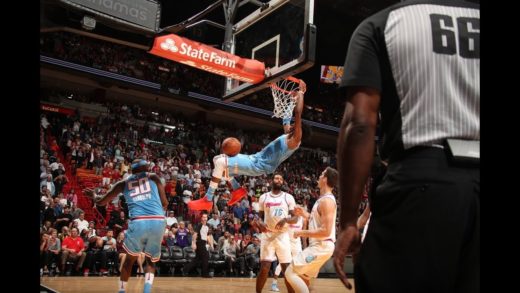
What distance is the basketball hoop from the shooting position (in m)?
8.32

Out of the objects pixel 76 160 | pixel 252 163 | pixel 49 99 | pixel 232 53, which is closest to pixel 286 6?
pixel 232 53

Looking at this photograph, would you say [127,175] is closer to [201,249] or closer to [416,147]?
[201,249]

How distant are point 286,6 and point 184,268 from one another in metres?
8.25

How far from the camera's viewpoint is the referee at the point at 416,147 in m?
1.58

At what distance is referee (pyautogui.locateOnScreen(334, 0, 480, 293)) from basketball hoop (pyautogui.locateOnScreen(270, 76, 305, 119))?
6117mm

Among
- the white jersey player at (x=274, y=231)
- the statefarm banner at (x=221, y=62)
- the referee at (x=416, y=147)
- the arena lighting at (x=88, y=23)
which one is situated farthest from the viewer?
the white jersey player at (x=274, y=231)

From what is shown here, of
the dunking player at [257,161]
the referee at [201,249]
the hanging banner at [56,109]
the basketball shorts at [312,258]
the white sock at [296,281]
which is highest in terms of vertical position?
the hanging banner at [56,109]

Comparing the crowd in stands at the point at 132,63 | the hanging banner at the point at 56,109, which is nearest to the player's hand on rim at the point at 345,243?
the crowd in stands at the point at 132,63

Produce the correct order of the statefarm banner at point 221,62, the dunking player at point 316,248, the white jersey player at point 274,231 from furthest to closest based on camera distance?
the white jersey player at point 274,231 → the statefarm banner at point 221,62 → the dunking player at point 316,248

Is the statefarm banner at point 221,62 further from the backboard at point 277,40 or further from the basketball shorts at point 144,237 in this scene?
the basketball shorts at point 144,237

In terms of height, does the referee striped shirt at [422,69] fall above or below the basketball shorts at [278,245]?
above

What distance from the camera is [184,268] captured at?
518 inches

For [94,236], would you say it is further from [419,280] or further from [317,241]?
[419,280]

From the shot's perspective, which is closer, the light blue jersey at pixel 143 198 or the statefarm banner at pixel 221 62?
the light blue jersey at pixel 143 198
